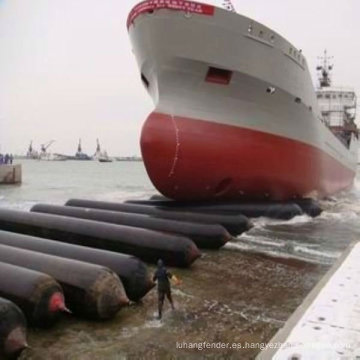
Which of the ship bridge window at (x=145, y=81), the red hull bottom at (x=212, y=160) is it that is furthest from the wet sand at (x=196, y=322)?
the ship bridge window at (x=145, y=81)

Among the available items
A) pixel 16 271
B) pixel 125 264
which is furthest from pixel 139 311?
pixel 16 271

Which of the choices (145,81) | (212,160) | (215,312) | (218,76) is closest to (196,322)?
(215,312)

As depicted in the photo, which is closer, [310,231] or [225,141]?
[310,231]

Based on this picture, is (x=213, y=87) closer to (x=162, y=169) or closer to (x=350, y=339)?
(x=162, y=169)

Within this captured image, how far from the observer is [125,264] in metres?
7.28

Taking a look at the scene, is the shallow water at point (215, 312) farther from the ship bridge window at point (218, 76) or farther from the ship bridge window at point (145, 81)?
the ship bridge window at point (145, 81)

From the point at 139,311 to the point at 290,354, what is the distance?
13.4 ft

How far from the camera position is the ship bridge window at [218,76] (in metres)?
16.0

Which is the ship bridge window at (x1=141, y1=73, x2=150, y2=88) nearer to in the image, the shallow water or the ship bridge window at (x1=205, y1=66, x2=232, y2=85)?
the ship bridge window at (x1=205, y1=66, x2=232, y2=85)

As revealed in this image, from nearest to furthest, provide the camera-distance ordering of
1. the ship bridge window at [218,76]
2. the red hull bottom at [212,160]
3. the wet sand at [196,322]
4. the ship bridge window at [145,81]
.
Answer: the wet sand at [196,322], the red hull bottom at [212,160], the ship bridge window at [218,76], the ship bridge window at [145,81]

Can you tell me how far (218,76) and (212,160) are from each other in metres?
3.16

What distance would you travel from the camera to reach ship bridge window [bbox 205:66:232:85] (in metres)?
16.0

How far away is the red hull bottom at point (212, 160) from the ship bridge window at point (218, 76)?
1.60 meters

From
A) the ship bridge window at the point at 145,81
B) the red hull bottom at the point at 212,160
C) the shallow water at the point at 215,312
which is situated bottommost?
the shallow water at the point at 215,312
